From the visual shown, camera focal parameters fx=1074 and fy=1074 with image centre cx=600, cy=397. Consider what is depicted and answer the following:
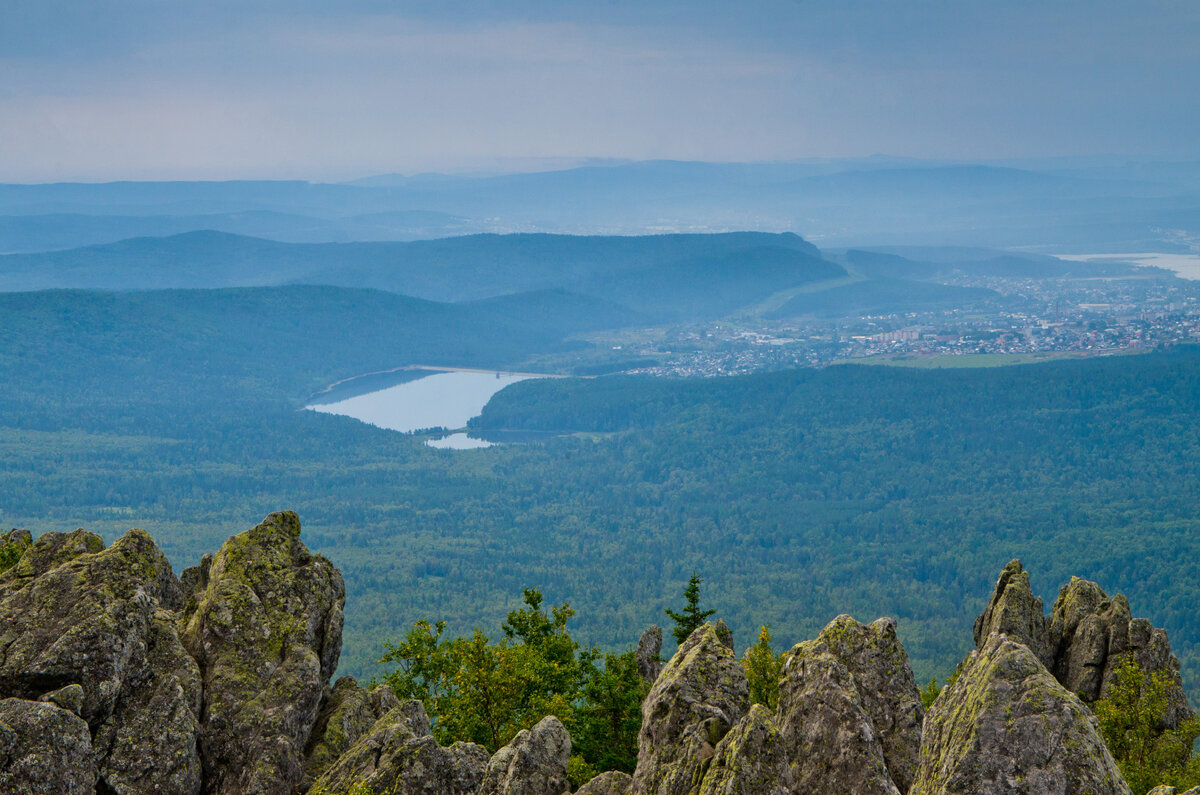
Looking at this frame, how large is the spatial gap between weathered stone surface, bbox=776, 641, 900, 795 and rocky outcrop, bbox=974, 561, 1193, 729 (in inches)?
704

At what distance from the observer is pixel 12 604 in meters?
23.4

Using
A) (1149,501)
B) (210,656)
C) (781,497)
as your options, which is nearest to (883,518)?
(781,497)

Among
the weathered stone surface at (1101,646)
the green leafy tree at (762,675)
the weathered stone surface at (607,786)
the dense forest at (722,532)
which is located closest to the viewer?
the weathered stone surface at (607,786)

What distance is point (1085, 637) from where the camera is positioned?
39.0m

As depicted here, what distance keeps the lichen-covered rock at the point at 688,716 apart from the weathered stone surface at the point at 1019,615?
58.8 ft

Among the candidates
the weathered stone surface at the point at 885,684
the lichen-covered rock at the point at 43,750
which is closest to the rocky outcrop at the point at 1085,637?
the weathered stone surface at the point at 885,684

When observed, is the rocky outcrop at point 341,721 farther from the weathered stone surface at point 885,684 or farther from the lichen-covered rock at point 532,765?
the weathered stone surface at point 885,684

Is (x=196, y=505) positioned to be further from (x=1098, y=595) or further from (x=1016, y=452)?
(x=1098, y=595)

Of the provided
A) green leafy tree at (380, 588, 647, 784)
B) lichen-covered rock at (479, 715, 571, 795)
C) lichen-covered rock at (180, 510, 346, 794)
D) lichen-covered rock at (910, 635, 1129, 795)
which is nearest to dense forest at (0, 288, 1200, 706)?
green leafy tree at (380, 588, 647, 784)

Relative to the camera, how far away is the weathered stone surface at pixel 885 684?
23.5 meters

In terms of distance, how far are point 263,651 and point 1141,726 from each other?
91.0 feet

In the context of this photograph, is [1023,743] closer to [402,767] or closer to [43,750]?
[402,767]

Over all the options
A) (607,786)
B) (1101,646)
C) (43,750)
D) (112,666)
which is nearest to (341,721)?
(112,666)

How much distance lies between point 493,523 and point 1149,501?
98.5 meters
